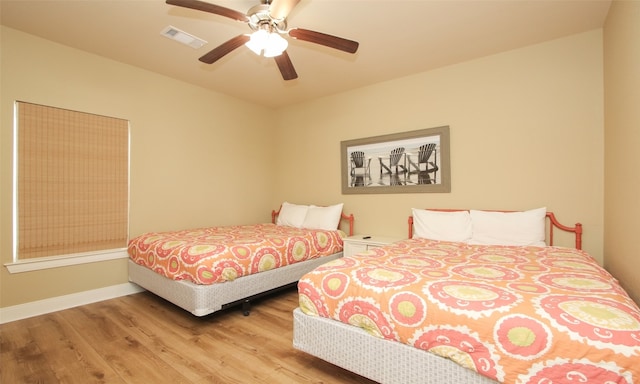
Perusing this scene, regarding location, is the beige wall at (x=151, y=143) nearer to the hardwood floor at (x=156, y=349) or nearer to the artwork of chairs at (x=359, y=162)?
the hardwood floor at (x=156, y=349)

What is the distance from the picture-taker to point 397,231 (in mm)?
3689

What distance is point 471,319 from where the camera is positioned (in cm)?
128

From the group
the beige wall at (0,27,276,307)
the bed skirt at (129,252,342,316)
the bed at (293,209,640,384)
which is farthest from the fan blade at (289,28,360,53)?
the beige wall at (0,27,276,307)

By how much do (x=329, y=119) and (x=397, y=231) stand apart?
1.87m

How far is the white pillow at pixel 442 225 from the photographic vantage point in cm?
298

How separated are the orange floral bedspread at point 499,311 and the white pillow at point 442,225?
900 mm

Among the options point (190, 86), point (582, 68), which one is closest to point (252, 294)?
point (190, 86)

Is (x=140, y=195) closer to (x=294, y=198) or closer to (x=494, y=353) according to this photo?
(x=294, y=198)

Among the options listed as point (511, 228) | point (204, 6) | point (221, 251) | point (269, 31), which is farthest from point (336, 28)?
point (511, 228)

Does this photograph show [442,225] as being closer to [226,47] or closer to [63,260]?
[226,47]

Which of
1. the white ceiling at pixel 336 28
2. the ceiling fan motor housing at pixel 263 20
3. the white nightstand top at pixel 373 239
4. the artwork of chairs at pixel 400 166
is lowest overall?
the white nightstand top at pixel 373 239

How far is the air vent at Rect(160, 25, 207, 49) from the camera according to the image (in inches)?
103

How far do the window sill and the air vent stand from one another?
7.52 feet

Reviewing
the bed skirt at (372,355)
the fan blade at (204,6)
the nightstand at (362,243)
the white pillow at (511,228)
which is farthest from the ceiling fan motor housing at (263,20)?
the white pillow at (511,228)
